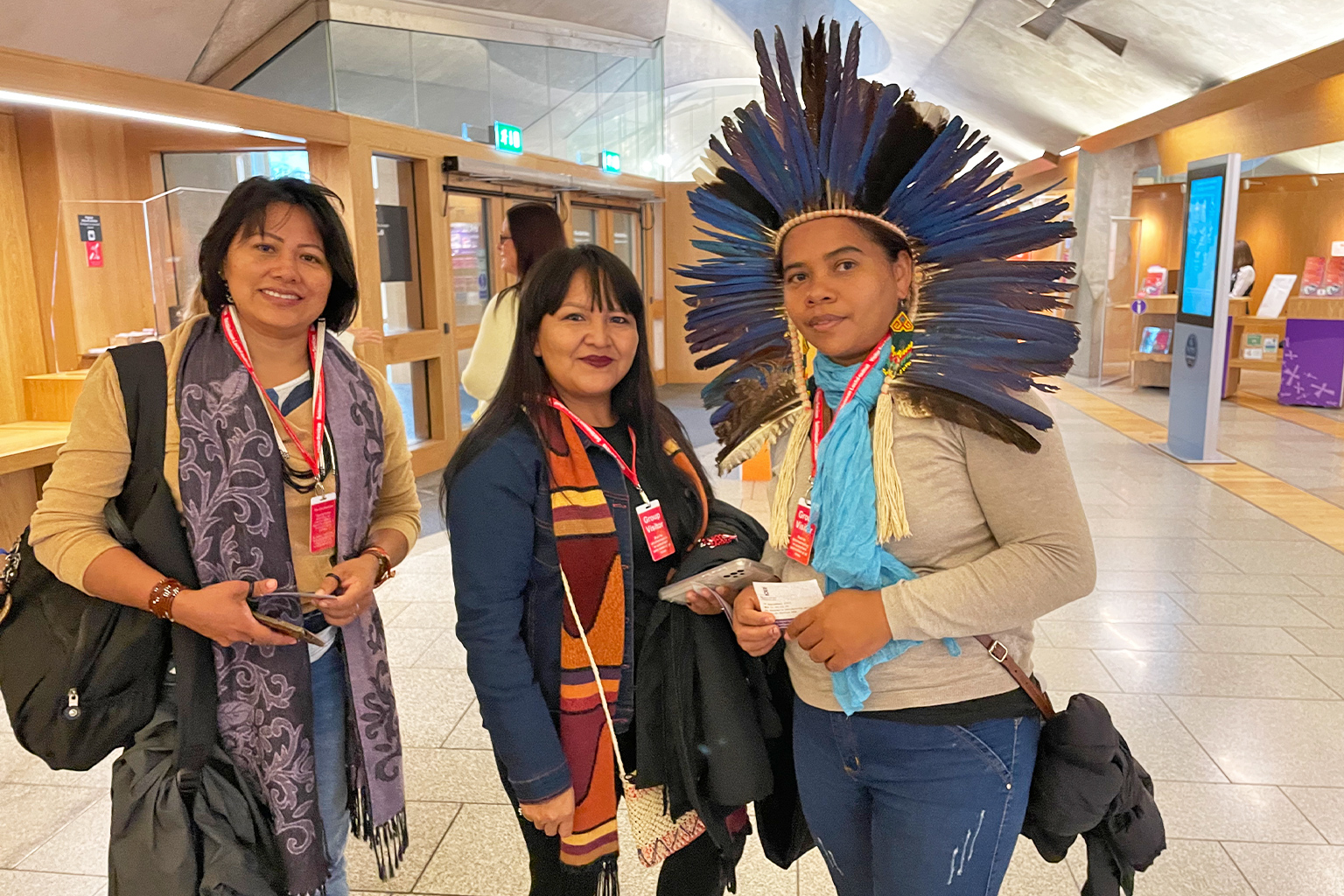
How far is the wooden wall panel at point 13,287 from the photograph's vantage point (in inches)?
183

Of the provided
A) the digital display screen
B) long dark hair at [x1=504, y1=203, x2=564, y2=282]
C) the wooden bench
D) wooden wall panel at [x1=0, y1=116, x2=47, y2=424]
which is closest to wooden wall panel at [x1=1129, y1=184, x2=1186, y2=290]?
the digital display screen

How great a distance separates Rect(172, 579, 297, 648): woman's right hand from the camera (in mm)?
1436

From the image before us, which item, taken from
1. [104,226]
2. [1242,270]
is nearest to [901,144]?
[104,226]

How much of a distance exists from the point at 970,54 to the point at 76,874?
539 inches

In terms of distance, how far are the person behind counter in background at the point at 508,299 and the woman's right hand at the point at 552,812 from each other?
2122 millimetres

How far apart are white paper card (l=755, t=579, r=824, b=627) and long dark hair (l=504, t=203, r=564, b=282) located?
2.60 meters

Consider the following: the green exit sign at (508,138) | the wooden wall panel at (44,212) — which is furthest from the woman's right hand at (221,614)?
the green exit sign at (508,138)

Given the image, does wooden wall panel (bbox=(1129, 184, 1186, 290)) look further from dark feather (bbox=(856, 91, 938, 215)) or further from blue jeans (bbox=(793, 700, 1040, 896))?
blue jeans (bbox=(793, 700, 1040, 896))

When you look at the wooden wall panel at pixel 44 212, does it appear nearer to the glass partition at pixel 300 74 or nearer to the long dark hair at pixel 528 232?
the glass partition at pixel 300 74

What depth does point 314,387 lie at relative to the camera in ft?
5.45

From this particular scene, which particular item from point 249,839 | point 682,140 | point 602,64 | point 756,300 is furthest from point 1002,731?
point 682,140

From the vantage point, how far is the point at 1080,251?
1302 centimetres

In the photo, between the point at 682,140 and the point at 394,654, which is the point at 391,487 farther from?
the point at 682,140

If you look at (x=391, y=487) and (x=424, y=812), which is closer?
(x=391, y=487)
